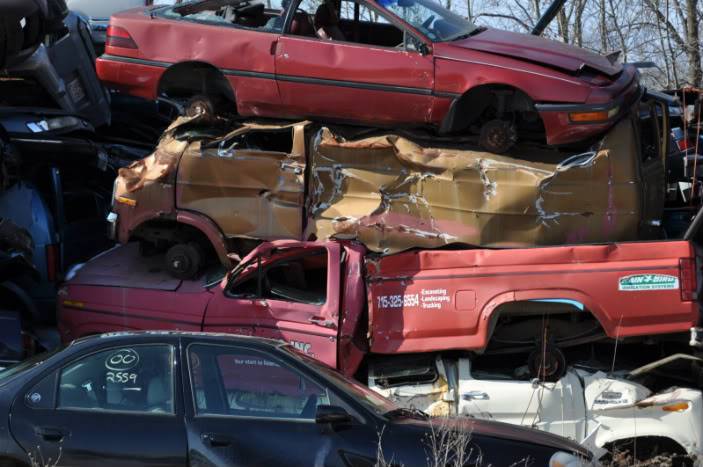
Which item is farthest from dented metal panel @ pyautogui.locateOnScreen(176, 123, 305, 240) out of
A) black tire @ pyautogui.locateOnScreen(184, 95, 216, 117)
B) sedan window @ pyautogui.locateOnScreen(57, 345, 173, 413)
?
sedan window @ pyautogui.locateOnScreen(57, 345, 173, 413)

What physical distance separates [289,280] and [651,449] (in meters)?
3.16

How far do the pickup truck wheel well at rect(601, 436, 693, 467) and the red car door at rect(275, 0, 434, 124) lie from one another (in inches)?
129

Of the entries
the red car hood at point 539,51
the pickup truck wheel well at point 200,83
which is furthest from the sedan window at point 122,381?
the red car hood at point 539,51

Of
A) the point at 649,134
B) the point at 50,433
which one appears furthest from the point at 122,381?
the point at 649,134

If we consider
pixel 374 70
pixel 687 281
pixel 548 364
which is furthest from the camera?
pixel 374 70

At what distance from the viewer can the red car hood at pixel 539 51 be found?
747cm

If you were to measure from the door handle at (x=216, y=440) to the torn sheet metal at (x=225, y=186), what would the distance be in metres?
3.48

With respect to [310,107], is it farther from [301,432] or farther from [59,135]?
[301,432]

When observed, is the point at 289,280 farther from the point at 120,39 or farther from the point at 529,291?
the point at 120,39

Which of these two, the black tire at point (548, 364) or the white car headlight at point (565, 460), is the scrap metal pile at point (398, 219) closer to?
the black tire at point (548, 364)

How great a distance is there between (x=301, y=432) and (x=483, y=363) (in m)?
2.90

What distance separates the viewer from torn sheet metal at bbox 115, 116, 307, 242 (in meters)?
7.50

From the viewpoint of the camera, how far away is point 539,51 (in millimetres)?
7633

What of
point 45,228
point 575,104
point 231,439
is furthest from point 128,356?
point 575,104
